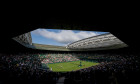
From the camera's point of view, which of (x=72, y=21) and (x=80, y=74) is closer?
(x=72, y=21)

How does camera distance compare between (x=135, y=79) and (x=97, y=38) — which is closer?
(x=135, y=79)

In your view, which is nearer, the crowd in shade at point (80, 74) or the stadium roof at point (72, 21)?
the crowd in shade at point (80, 74)

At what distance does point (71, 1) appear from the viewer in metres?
3.86

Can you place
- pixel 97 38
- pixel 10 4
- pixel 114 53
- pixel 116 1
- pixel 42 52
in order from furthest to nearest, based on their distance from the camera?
pixel 42 52, pixel 114 53, pixel 97 38, pixel 10 4, pixel 116 1

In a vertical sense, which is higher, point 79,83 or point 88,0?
point 88,0

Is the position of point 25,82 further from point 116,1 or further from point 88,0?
point 116,1

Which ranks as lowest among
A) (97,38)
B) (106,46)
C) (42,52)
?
(42,52)

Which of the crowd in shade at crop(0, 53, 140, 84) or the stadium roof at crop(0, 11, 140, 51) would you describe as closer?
the crowd in shade at crop(0, 53, 140, 84)

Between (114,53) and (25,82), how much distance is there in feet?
146

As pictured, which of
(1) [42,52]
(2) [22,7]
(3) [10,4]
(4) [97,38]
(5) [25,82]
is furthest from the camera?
(1) [42,52]

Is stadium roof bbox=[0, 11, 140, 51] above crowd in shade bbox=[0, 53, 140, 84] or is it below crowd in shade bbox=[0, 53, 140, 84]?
above

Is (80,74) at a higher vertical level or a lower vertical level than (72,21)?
lower

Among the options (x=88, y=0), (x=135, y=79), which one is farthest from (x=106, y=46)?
(x=88, y=0)

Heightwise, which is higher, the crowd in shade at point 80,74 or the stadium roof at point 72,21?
the stadium roof at point 72,21
